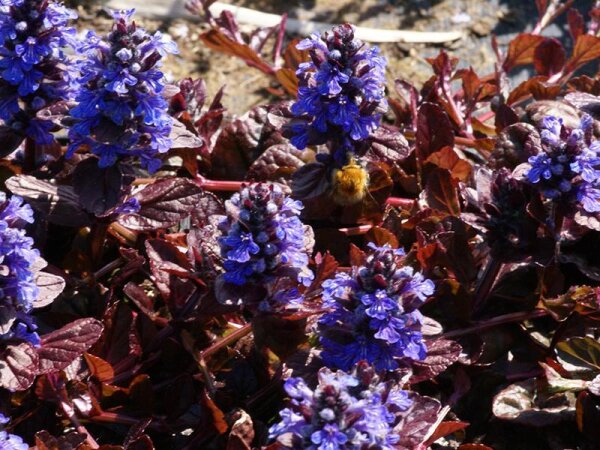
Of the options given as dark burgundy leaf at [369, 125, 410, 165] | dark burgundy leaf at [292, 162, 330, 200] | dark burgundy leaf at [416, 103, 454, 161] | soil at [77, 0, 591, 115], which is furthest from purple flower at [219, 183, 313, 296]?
soil at [77, 0, 591, 115]

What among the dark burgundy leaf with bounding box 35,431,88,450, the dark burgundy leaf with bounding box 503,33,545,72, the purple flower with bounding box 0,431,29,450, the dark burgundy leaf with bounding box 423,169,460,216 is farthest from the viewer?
the dark burgundy leaf with bounding box 503,33,545,72

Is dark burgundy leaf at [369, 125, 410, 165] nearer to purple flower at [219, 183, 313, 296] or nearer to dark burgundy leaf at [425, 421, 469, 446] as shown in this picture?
purple flower at [219, 183, 313, 296]

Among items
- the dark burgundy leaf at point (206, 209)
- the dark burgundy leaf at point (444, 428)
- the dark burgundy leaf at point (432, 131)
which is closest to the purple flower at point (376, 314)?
the dark burgundy leaf at point (444, 428)

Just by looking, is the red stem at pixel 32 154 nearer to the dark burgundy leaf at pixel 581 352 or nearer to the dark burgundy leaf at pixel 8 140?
the dark burgundy leaf at pixel 8 140

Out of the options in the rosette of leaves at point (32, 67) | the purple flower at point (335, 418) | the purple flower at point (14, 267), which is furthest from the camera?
the rosette of leaves at point (32, 67)

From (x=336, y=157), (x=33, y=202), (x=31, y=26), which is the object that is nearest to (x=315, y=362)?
(x=336, y=157)

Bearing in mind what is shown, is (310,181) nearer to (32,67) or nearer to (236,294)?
(236,294)

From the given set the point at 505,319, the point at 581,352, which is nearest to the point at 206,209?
the point at 505,319
